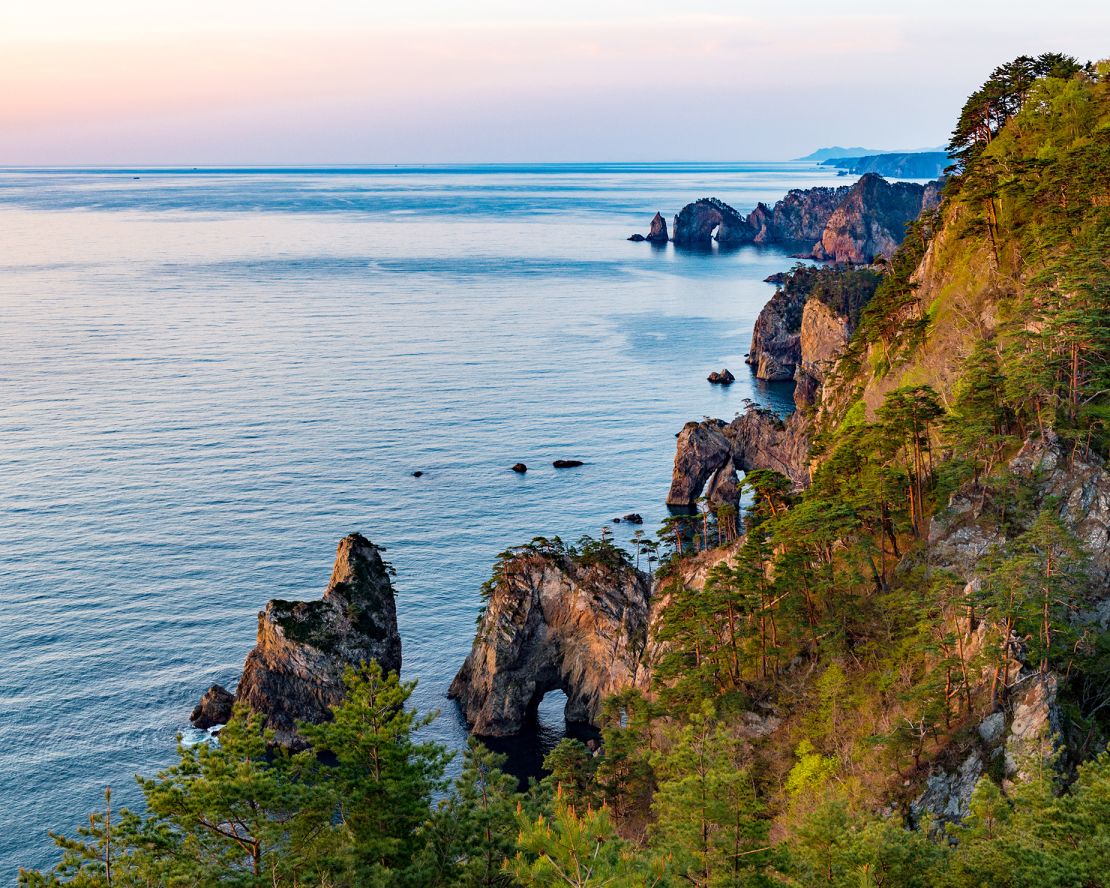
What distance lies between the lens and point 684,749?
3444 centimetres

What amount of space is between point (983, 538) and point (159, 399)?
125 metres

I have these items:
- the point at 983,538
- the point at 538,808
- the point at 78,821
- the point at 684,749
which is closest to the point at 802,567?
the point at 983,538

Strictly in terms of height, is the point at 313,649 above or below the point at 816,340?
below

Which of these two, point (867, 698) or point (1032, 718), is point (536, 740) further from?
point (1032, 718)

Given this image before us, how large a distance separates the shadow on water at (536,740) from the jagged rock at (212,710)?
20.0 meters

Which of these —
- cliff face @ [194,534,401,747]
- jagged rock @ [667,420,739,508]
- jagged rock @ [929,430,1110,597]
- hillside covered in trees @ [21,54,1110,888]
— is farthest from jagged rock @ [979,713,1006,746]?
jagged rock @ [667,420,739,508]

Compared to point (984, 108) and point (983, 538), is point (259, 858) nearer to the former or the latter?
point (983, 538)

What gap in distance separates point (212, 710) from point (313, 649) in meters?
8.59

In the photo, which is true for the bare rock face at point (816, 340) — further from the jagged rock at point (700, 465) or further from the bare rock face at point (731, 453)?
the jagged rock at point (700, 465)

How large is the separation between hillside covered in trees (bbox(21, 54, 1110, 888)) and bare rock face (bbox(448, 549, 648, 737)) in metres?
1.65

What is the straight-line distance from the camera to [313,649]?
7912 centimetres

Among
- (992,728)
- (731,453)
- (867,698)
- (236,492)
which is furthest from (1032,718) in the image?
(236,492)

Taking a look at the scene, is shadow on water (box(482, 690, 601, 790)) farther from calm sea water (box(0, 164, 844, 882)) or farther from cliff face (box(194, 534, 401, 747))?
cliff face (box(194, 534, 401, 747))

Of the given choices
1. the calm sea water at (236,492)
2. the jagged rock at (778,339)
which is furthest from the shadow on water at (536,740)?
the jagged rock at (778,339)
